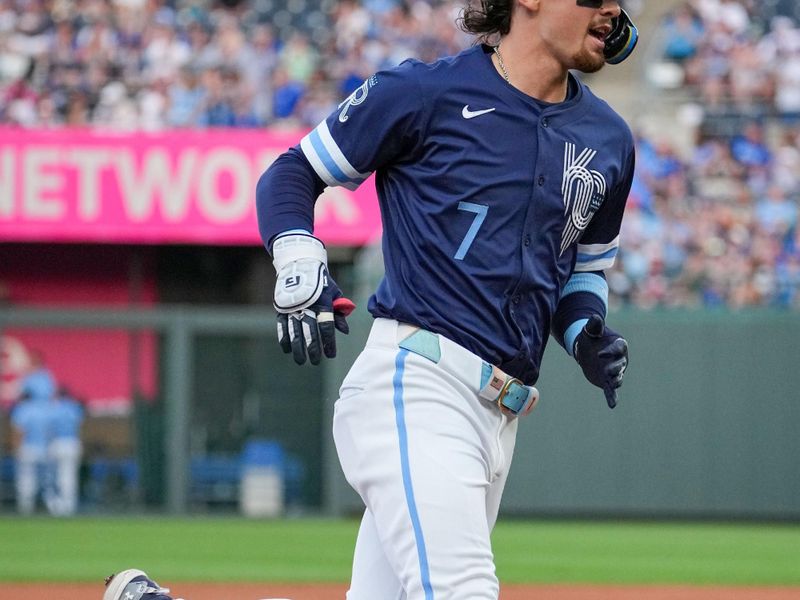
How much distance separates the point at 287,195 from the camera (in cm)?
340

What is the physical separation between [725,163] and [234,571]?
26.9 feet

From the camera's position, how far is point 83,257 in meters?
16.0

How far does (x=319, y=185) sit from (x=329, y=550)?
7421mm

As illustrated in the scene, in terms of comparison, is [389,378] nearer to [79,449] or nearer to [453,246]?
[453,246]

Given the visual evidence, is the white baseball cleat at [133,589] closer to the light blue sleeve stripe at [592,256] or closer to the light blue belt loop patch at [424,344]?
the light blue belt loop patch at [424,344]

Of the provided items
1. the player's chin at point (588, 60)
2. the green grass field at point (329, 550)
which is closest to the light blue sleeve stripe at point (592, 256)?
the player's chin at point (588, 60)

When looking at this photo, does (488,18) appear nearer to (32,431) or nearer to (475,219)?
(475,219)

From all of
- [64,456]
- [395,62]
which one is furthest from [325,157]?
[395,62]

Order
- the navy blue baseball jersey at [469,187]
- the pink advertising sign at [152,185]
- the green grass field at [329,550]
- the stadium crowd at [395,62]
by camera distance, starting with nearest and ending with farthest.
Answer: the navy blue baseball jersey at [469,187] < the green grass field at [329,550] < the stadium crowd at [395,62] < the pink advertising sign at [152,185]

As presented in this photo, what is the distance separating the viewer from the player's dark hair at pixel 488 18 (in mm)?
3561

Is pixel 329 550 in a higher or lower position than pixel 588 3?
lower

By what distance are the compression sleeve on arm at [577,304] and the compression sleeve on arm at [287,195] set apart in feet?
2.59

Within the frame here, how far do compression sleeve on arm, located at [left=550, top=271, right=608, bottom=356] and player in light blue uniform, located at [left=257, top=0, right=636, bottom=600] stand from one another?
22cm

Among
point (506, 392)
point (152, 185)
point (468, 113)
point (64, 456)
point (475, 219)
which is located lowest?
point (64, 456)
